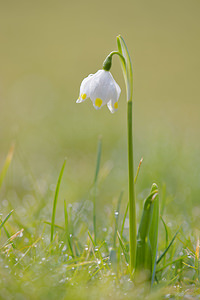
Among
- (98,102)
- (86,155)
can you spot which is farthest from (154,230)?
(86,155)

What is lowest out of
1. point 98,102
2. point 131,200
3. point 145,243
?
point 145,243

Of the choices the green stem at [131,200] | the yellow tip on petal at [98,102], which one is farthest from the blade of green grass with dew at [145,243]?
the yellow tip on petal at [98,102]

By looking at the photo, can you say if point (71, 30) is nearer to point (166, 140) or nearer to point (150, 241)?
point (166, 140)

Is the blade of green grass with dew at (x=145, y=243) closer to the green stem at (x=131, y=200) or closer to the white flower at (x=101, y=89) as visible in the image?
the green stem at (x=131, y=200)

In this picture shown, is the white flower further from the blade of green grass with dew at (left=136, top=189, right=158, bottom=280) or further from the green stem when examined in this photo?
the blade of green grass with dew at (left=136, top=189, right=158, bottom=280)

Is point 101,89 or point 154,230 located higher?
point 101,89

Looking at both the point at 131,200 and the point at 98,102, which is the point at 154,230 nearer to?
the point at 131,200

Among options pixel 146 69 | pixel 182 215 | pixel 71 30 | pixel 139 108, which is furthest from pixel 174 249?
pixel 71 30

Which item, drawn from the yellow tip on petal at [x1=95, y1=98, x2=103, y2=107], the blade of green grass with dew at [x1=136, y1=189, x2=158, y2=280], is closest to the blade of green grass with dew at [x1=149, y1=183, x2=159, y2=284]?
the blade of green grass with dew at [x1=136, y1=189, x2=158, y2=280]

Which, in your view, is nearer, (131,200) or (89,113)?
(131,200)
